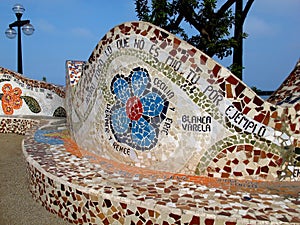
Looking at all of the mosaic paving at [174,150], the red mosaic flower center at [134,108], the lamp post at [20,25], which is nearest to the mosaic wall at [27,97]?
the lamp post at [20,25]

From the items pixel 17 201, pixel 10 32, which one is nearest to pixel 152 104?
pixel 17 201

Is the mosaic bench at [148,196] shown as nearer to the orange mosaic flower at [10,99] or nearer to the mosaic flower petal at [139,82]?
the mosaic flower petal at [139,82]

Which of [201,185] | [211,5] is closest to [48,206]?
[201,185]

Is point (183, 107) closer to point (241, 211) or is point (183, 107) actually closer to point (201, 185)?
point (201, 185)

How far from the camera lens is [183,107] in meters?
2.73

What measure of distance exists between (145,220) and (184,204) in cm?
28

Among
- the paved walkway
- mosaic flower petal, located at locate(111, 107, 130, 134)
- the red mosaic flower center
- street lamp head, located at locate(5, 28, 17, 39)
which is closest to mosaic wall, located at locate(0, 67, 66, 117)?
street lamp head, located at locate(5, 28, 17, 39)

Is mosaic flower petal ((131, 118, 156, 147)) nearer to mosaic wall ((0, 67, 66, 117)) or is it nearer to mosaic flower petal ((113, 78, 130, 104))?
mosaic flower petal ((113, 78, 130, 104))

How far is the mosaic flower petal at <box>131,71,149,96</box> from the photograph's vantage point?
2.91 metres

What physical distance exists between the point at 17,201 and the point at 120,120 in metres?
1.30

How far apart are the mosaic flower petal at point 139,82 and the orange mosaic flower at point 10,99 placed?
20.7ft

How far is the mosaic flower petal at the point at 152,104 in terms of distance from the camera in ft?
9.25

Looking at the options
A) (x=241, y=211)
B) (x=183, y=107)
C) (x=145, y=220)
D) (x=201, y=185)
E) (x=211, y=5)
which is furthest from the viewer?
(x=211, y=5)

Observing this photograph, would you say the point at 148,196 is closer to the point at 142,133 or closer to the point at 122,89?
the point at 142,133
